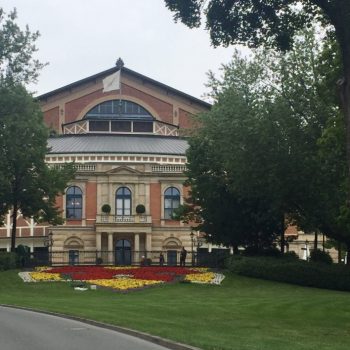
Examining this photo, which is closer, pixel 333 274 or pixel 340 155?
pixel 340 155

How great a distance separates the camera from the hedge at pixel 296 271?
1529 inches

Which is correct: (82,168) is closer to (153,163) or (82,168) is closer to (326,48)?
(153,163)

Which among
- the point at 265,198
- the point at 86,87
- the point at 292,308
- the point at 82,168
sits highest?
the point at 86,87

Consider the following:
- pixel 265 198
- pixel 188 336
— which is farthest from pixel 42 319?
pixel 265 198

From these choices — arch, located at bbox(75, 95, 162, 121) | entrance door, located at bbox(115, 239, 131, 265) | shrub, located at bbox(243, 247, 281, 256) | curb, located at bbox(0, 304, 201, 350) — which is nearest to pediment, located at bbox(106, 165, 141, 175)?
entrance door, located at bbox(115, 239, 131, 265)

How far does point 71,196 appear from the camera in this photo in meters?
70.6

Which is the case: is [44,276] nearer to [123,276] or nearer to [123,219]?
[123,276]

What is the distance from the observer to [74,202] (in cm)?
7056

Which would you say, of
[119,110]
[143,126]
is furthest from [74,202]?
[119,110]

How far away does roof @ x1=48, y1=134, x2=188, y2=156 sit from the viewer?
72.9 meters

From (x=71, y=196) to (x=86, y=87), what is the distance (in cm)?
2141

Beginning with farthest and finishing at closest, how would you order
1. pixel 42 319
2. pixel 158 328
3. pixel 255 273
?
1. pixel 255 273
2. pixel 42 319
3. pixel 158 328

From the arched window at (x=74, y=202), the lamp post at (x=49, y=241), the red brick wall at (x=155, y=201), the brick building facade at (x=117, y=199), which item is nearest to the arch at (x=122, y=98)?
the brick building facade at (x=117, y=199)

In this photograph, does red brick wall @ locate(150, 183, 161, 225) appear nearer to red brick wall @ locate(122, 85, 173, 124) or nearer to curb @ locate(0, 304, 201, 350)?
red brick wall @ locate(122, 85, 173, 124)
